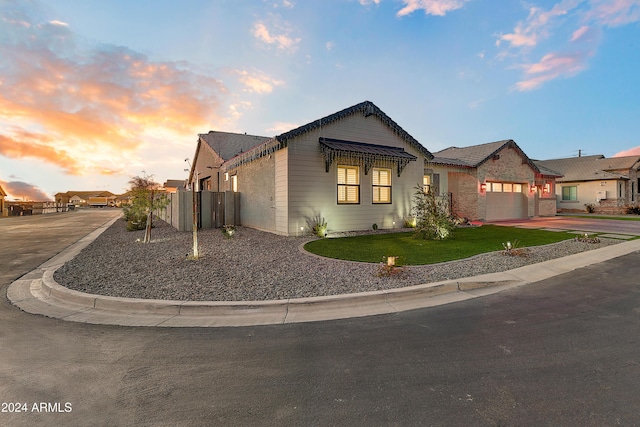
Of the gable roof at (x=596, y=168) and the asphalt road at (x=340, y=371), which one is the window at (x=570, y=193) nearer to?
the gable roof at (x=596, y=168)

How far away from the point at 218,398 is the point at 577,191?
4112 centimetres

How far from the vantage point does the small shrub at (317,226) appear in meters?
12.2

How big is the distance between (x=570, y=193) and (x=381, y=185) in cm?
3026

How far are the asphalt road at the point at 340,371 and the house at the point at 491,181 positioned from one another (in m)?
14.9

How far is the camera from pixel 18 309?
488 centimetres

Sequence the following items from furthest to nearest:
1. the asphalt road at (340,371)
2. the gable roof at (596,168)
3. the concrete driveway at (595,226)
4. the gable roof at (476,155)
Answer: the gable roof at (596,168) → the gable roof at (476,155) → the concrete driveway at (595,226) → the asphalt road at (340,371)

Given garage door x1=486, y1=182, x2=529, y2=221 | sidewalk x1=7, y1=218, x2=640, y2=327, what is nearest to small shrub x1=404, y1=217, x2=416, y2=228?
garage door x1=486, y1=182, x2=529, y2=221

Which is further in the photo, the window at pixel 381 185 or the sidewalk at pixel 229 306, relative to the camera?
the window at pixel 381 185

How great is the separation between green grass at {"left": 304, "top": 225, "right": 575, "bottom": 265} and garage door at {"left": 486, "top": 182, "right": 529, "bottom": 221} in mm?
8218

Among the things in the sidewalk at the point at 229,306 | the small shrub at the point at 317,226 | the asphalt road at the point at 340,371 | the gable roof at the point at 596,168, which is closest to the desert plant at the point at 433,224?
the small shrub at the point at 317,226

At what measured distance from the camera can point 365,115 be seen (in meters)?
13.9

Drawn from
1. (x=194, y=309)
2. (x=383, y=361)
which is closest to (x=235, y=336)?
(x=194, y=309)

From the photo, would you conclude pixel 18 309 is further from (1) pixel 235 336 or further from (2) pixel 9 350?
(1) pixel 235 336

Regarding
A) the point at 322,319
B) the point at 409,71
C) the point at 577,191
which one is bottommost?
the point at 322,319
